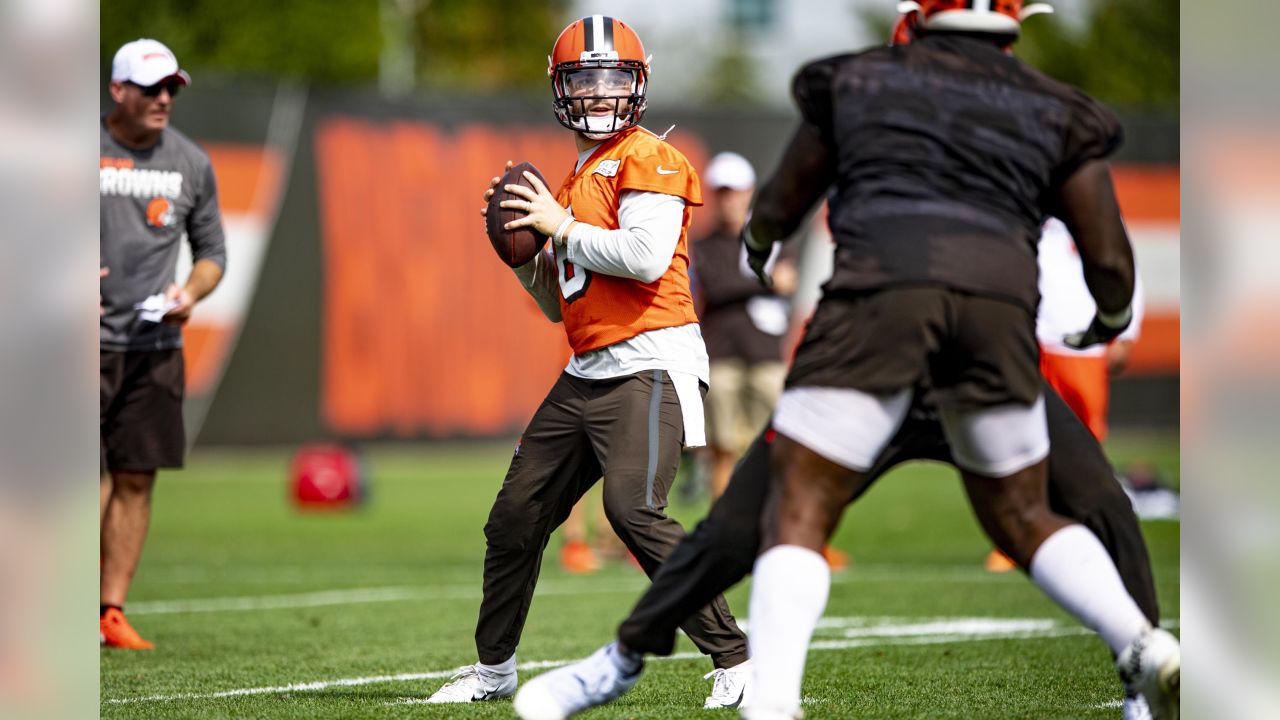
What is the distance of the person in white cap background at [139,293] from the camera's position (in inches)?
286

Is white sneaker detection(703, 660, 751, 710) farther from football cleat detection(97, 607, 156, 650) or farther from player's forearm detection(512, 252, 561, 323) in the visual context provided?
football cleat detection(97, 607, 156, 650)

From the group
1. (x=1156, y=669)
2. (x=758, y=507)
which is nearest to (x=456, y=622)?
(x=758, y=507)

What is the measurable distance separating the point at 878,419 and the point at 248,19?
2401cm

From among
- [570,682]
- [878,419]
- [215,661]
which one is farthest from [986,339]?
[215,661]

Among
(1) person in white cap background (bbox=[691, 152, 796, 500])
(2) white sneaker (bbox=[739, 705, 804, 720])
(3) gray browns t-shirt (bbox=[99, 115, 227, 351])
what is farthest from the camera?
(1) person in white cap background (bbox=[691, 152, 796, 500])

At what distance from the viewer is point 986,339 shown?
3770 millimetres

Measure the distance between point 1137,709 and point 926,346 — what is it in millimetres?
1378

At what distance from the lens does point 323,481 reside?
47.6ft

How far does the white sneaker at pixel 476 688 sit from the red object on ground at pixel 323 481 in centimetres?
932

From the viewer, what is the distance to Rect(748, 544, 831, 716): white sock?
375 cm

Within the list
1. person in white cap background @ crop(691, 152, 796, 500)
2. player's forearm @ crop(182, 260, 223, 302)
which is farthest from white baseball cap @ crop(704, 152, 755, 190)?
player's forearm @ crop(182, 260, 223, 302)

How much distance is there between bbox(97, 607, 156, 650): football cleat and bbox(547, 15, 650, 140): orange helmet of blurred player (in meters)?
3.18

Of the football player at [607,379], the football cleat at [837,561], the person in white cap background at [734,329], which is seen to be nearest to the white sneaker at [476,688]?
the football player at [607,379]
